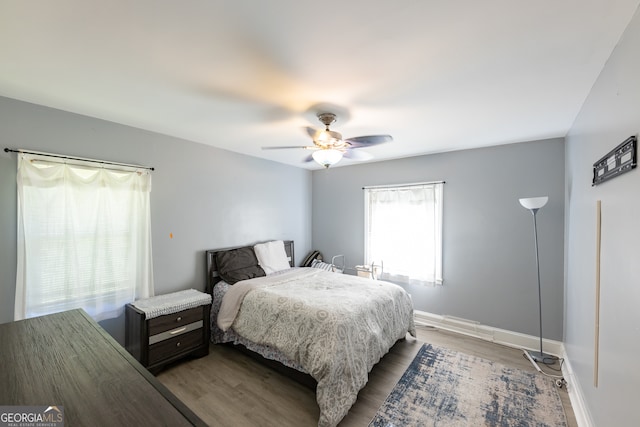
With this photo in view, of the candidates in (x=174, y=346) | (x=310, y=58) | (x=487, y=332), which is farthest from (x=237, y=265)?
(x=487, y=332)

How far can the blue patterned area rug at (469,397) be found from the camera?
1.96m

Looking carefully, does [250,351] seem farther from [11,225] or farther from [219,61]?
[219,61]

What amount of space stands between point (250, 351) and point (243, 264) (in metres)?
1.12

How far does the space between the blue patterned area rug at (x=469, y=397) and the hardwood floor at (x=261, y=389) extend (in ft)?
0.32

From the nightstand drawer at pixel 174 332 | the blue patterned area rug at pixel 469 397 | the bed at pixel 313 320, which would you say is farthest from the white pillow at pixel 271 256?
the blue patterned area rug at pixel 469 397

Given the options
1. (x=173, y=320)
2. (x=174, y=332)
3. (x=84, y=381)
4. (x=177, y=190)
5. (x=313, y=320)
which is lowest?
(x=174, y=332)

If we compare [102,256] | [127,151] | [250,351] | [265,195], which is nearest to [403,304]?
[250,351]

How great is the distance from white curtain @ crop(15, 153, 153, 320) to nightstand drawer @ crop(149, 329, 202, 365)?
59cm

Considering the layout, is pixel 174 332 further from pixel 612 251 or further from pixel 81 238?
pixel 612 251

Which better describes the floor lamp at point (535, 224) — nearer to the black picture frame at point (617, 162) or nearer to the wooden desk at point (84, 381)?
the black picture frame at point (617, 162)

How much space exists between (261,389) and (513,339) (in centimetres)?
296

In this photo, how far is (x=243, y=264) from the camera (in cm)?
347

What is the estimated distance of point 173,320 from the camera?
8.34ft

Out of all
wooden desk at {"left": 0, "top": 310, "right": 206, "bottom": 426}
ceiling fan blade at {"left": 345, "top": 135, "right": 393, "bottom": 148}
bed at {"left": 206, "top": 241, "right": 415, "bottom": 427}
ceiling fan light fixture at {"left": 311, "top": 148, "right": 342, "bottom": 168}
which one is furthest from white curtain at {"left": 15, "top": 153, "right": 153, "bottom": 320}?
ceiling fan blade at {"left": 345, "top": 135, "right": 393, "bottom": 148}
